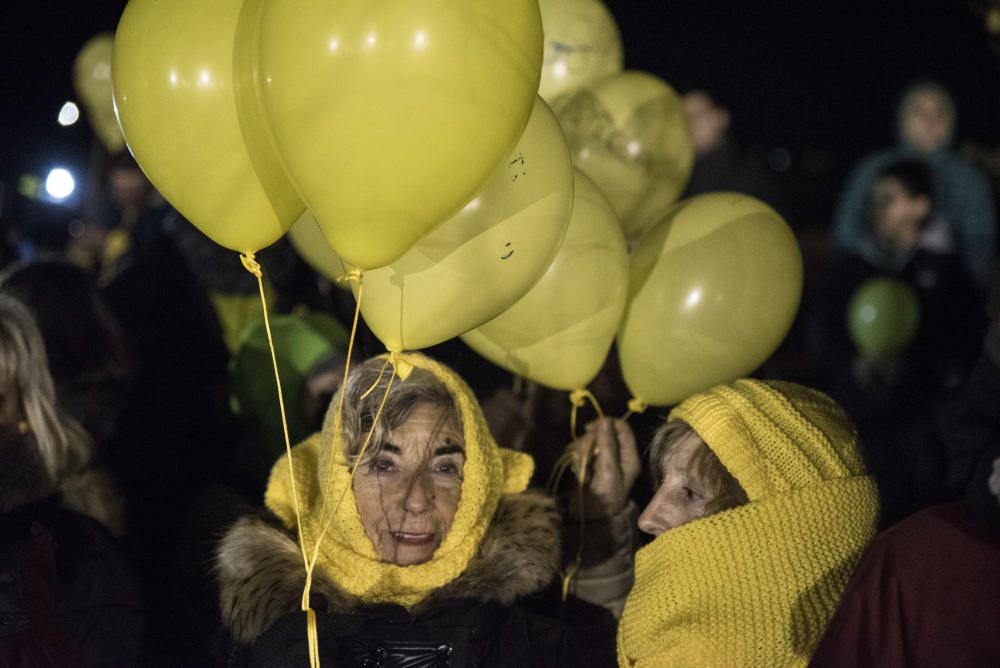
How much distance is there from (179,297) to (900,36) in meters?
7.37

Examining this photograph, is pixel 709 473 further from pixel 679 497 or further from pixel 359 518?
pixel 359 518

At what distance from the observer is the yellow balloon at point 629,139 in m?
2.94

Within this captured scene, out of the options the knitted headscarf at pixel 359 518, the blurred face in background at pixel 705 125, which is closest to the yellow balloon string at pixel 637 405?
the knitted headscarf at pixel 359 518

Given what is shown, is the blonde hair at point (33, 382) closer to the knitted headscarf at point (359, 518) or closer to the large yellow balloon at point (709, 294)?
the knitted headscarf at point (359, 518)

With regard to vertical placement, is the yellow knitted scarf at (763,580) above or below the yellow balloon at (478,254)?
Result: below

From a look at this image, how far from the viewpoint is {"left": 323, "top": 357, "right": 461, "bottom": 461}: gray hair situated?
2.26 m

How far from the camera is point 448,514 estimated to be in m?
2.28

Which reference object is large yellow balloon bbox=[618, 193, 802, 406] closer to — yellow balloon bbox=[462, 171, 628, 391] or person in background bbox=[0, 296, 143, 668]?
yellow balloon bbox=[462, 171, 628, 391]

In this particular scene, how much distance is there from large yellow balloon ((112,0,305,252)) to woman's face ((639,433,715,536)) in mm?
951

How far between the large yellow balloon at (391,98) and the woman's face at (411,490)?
0.60 m

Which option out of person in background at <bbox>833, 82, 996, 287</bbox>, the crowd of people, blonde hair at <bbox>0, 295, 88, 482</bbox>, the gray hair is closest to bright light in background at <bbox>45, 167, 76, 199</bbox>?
the crowd of people

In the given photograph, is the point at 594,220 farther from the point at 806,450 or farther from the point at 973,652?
the point at 973,652

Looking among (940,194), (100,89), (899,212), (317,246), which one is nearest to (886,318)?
(899,212)

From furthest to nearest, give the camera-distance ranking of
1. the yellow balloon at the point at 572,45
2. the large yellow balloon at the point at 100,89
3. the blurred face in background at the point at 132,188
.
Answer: the large yellow balloon at the point at 100,89, the blurred face in background at the point at 132,188, the yellow balloon at the point at 572,45
